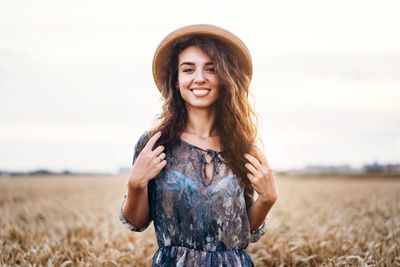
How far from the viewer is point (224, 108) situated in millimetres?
2475

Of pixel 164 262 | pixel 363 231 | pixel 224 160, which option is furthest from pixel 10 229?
pixel 363 231

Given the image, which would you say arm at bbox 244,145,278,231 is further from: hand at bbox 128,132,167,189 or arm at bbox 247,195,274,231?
hand at bbox 128,132,167,189

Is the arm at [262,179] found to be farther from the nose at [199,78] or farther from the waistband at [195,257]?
the nose at [199,78]

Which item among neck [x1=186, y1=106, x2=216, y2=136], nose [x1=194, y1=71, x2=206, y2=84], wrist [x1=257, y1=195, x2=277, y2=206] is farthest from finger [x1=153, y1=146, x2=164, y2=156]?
wrist [x1=257, y1=195, x2=277, y2=206]

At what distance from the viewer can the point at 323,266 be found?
3646 mm

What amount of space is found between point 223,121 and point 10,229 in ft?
14.6

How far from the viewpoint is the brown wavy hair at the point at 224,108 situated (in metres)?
2.36

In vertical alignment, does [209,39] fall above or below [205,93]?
above

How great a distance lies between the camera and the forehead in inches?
92.5

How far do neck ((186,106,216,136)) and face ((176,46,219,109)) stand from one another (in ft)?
0.27

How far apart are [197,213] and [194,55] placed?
110cm

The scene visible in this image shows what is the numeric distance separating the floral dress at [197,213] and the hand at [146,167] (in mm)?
134

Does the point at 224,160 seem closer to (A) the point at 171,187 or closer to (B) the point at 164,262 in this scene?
(A) the point at 171,187

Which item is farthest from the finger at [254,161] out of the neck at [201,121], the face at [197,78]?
the face at [197,78]
